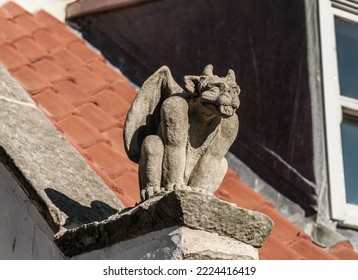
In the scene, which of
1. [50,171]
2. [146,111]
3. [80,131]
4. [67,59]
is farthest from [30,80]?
[146,111]

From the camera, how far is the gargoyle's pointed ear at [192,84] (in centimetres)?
425

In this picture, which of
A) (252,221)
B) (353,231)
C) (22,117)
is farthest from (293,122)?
(252,221)

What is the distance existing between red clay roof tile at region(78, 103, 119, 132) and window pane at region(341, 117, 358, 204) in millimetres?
1424

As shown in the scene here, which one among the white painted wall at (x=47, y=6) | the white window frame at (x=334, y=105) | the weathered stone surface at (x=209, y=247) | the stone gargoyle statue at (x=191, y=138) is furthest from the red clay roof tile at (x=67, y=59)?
the weathered stone surface at (x=209, y=247)

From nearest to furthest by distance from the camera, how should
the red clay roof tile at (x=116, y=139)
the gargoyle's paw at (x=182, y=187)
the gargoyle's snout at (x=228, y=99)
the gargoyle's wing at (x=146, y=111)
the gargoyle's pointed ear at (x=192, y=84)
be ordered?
1. the gargoyle's paw at (x=182, y=187)
2. the gargoyle's snout at (x=228, y=99)
3. the gargoyle's pointed ear at (x=192, y=84)
4. the gargoyle's wing at (x=146, y=111)
5. the red clay roof tile at (x=116, y=139)

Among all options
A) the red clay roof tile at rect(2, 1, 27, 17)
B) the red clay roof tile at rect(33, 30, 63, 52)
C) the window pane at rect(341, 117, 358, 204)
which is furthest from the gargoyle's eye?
the red clay roof tile at rect(2, 1, 27, 17)

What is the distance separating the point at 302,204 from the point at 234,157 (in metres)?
0.63

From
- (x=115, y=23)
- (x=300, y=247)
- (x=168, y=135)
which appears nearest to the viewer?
(x=168, y=135)

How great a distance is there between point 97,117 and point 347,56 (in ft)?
5.54

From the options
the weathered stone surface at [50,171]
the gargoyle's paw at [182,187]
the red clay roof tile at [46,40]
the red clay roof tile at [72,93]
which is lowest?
the red clay roof tile at [46,40]

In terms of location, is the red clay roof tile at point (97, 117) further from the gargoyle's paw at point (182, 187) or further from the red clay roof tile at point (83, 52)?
the gargoyle's paw at point (182, 187)

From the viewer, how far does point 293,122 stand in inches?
245

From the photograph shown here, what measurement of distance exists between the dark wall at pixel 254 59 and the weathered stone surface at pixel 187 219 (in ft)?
6.82
